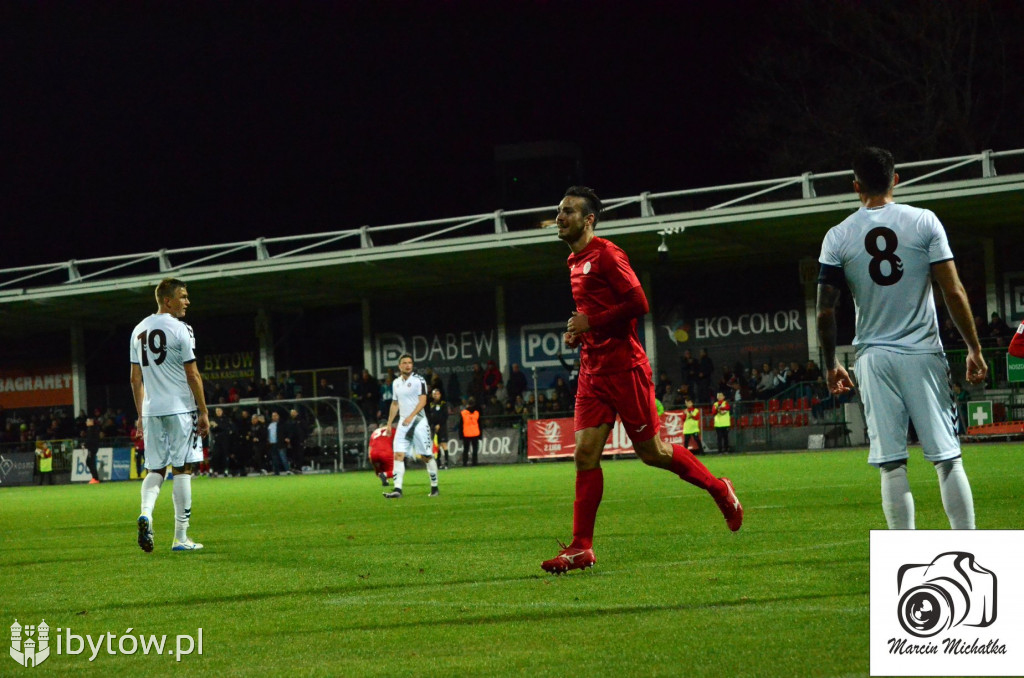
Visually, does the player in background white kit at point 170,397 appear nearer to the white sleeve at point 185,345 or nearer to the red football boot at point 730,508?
the white sleeve at point 185,345

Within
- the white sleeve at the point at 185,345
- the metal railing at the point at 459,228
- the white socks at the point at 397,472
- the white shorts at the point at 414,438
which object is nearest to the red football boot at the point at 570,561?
the white sleeve at the point at 185,345

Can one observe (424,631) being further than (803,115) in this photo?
No

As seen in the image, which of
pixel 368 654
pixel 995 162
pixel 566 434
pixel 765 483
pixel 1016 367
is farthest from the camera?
pixel 566 434

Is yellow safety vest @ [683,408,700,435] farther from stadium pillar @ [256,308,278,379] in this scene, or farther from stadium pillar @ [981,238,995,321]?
stadium pillar @ [256,308,278,379]

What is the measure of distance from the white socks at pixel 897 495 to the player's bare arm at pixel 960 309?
566 mm

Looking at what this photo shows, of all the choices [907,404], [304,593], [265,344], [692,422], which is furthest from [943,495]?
[265,344]

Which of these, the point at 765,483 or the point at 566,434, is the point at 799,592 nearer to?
the point at 765,483

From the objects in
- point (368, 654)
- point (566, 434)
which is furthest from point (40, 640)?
point (566, 434)

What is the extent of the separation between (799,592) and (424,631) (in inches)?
74.6

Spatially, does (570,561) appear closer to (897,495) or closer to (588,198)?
(897,495)

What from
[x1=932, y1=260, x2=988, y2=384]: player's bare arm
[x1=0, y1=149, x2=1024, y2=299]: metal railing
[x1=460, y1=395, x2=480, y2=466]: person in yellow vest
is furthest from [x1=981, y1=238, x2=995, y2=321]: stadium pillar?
[x1=932, y1=260, x2=988, y2=384]: player's bare arm

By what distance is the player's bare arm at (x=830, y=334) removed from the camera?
6297mm

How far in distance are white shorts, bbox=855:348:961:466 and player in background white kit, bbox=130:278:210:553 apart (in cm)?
608

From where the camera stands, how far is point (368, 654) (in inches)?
206
